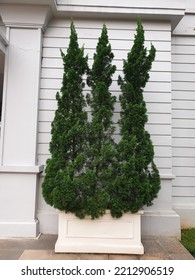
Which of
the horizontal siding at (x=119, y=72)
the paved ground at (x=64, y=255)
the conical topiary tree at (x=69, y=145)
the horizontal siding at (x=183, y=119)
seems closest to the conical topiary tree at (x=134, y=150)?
the conical topiary tree at (x=69, y=145)

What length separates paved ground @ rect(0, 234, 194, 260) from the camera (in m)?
3.09

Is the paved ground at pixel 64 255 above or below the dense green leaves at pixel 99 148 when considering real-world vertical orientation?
below

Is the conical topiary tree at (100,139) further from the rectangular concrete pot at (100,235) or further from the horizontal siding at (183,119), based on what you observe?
the horizontal siding at (183,119)

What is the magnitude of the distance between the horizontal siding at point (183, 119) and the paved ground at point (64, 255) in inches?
40.9

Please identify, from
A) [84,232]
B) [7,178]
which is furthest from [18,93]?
[84,232]

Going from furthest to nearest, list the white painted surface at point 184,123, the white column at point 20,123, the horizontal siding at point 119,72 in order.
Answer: the white painted surface at point 184,123 < the horizontal siding at point 119,72 < the white column at point 20,123

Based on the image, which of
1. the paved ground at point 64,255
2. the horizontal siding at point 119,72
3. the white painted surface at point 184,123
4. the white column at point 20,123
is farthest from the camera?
the white painted surface at point 184,123

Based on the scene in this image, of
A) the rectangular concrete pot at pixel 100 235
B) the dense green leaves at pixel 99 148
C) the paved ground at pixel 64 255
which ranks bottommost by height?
the paved ground at pixel 64 255

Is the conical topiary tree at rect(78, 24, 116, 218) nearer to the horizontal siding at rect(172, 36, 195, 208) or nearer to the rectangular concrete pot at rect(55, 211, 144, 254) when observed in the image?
the rectangular concrete pot at rect(55, 211, 144, 254)

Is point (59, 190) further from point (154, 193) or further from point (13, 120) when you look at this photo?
point (13, 120)

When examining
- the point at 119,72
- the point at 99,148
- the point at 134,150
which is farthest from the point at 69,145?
the point at 119,72

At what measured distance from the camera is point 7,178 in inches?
152

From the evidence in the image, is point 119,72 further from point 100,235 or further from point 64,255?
point 64,255

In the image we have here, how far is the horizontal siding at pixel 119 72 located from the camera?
421cm
